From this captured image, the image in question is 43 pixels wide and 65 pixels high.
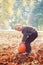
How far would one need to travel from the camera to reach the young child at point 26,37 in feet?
5.53

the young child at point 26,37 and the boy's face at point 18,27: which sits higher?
the boy's face at point 18,27

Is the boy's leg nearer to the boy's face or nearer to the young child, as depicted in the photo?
the young child

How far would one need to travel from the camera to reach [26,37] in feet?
5.57

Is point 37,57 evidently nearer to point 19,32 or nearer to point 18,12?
point 19,32

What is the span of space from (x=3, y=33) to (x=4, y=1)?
0.37 meters

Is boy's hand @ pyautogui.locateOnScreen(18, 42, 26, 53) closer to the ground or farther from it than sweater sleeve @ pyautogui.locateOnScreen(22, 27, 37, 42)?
closer to the ground

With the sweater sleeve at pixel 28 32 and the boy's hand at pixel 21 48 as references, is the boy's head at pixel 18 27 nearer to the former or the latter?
the sweater sleeve at pixel 28 32

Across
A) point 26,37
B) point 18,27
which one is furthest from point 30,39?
point 18,27

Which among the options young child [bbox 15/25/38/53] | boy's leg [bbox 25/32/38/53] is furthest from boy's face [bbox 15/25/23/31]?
boy's leg [bbox 25/32/38/53]

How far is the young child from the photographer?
1685 mm

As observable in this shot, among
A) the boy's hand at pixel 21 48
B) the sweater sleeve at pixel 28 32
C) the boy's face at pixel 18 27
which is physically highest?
the boy's face at pixel 18 27

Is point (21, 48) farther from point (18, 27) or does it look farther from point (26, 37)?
point (18, 27)

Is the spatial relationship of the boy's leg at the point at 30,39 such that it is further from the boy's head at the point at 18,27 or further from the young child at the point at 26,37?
the boy's head at the point at 18,27

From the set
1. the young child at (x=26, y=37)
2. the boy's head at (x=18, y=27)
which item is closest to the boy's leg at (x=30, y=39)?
the young child at (x=26, y=37)
